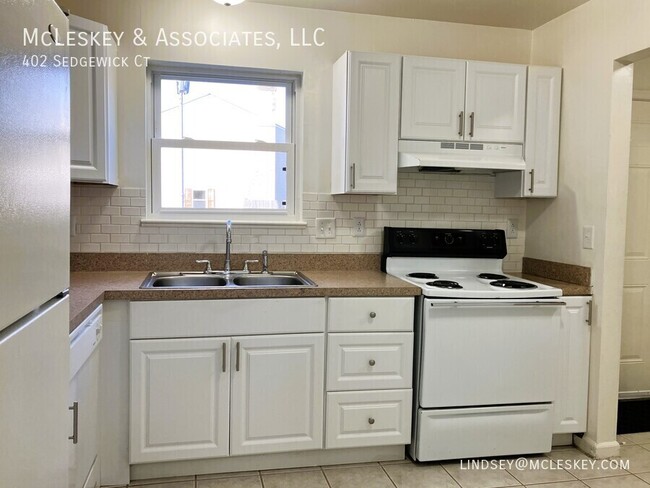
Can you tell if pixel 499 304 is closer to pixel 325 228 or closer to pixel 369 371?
pixel 369 371

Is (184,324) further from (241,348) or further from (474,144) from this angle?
(474,144)

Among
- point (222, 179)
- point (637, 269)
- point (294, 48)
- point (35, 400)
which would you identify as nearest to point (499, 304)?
point (637, 269)

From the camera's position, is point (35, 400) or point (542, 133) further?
point (542, 133)

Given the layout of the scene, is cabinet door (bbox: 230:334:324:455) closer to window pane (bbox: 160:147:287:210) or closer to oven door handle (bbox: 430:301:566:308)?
oven door handle (bbox: 430:301:566:308)

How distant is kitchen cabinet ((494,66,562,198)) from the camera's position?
2938 millimetres

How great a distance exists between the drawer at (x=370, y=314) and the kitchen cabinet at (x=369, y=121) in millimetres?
652

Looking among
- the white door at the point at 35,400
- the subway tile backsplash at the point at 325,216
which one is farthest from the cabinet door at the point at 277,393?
the white door at the point at 35,400

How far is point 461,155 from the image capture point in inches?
113

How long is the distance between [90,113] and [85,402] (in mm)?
1351

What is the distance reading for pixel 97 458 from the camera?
222 centimetres

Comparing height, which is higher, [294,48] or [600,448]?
[294,48]

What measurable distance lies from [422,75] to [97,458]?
2436mm

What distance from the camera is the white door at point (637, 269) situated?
3395mm

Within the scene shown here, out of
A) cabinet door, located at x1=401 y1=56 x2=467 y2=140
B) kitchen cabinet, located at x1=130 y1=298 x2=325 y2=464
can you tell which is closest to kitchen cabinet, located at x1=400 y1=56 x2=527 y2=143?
cabinet door, located at x1=401 y1=56 x2=467 y2=140
